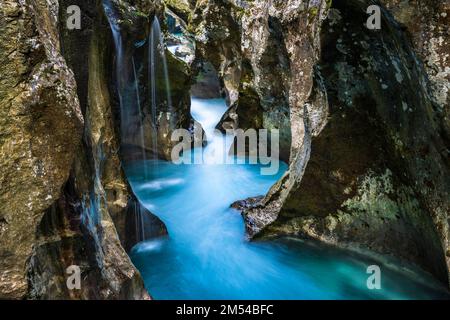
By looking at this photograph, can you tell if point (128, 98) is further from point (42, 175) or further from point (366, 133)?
point (42, 175)

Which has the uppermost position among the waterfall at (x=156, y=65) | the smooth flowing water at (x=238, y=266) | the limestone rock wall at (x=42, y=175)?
the waterfall at (x=156, y=65)

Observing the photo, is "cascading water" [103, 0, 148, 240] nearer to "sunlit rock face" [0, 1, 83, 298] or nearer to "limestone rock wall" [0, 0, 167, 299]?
"limestone rock wall" [0, 0, 167, 299]

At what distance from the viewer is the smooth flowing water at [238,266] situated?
717cm

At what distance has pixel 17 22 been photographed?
3.74 meters

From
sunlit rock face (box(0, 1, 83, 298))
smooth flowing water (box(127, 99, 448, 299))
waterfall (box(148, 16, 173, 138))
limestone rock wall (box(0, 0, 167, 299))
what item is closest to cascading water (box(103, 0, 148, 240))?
waterfall (box(148, 16, 173, 138))

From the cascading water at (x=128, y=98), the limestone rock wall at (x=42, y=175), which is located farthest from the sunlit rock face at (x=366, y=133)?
the limestone rock wall at (x=42, y=175)

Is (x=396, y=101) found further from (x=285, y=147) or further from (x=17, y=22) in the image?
(x=285, y=147)

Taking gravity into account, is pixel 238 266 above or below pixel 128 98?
below

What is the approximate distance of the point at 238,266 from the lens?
8.33 m

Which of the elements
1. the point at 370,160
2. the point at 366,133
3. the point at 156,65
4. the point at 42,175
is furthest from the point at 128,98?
the point at 42,175

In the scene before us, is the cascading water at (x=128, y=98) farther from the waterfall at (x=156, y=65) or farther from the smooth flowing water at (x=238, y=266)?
the smooth flowing water at (x=238, y=266)

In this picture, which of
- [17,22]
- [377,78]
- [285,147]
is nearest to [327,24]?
[377,78]

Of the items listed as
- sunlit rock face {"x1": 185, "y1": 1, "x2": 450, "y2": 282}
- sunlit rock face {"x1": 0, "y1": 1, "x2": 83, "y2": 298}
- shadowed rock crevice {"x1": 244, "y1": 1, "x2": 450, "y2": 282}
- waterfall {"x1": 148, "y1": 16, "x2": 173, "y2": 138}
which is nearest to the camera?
sunlit rock face {"x1": 0, "y1": 1, "x2": 83, "y2": 298}

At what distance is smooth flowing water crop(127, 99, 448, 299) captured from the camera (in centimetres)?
717
